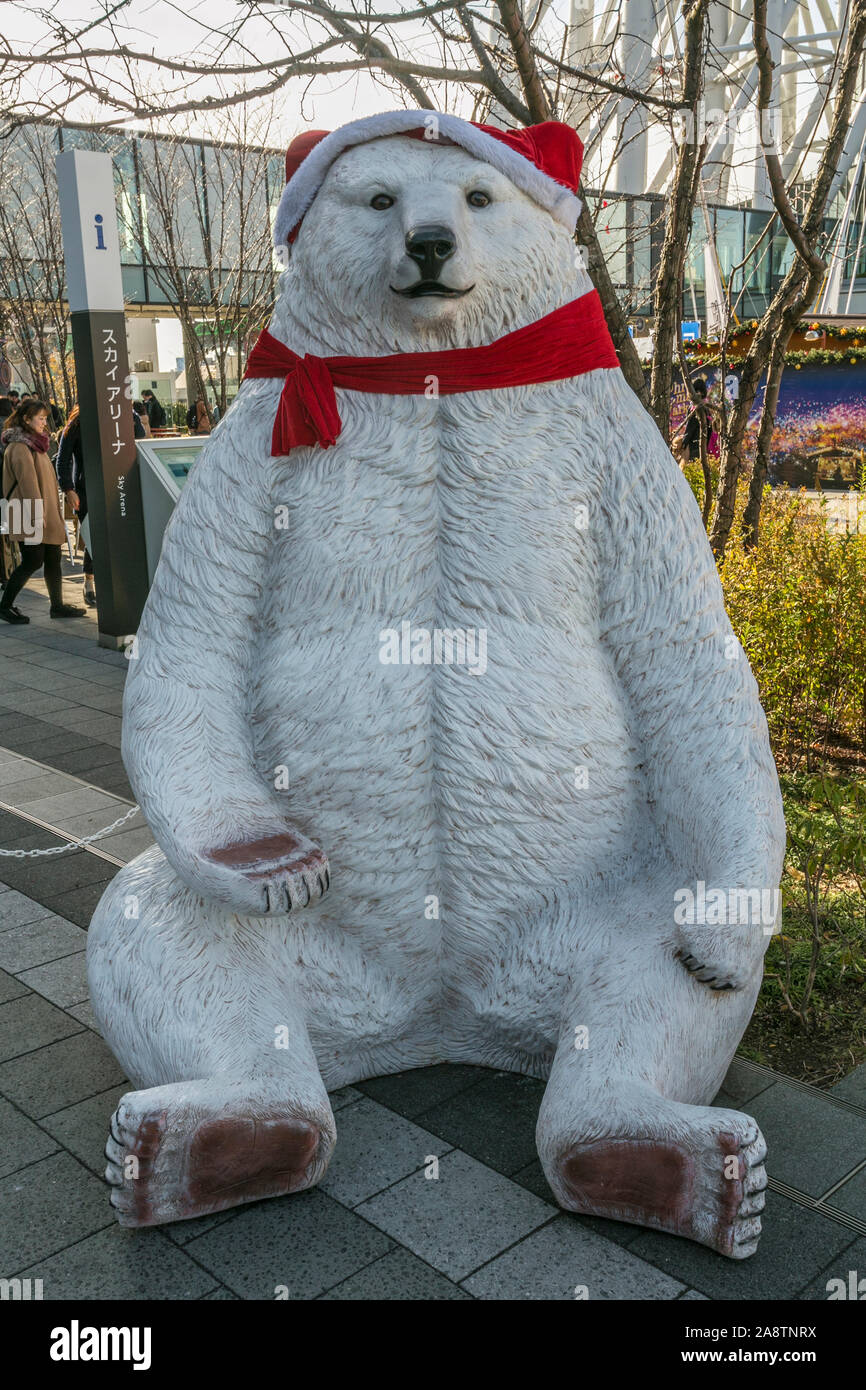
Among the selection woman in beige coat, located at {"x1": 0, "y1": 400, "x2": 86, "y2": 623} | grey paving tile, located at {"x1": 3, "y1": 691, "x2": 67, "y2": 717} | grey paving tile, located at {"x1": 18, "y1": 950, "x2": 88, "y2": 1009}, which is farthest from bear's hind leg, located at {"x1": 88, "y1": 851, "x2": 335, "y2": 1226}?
woman in beige coat, located at {"x1": 0, "y1": 400, "x2": 86, "y2": 623}

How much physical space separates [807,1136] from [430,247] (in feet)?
6.36

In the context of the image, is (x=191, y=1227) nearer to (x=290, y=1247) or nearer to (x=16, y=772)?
(x=290, y=1247)

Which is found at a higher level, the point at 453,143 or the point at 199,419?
the point at 453,143

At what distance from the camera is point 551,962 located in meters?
2.38

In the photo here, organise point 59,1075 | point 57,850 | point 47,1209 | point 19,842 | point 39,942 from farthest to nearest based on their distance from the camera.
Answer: point 19,842 → point 57,850 → point 39,942 → point 59,1075 → point 47,1209

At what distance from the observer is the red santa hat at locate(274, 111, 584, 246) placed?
2254mm

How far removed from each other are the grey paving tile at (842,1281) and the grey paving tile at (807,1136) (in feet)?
0.66

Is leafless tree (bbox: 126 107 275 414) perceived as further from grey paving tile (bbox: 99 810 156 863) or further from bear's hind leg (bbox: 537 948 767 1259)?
bear's hind leg (bbox: 537 948 767 1259)

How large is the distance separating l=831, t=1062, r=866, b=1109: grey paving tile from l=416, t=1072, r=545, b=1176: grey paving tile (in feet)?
2.32

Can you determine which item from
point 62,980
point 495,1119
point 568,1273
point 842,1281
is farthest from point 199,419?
point 842,1281

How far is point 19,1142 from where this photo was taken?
2.47m

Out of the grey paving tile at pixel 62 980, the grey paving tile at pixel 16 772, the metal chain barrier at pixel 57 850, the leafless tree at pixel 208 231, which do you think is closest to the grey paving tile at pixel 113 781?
the grey paving tile at pixel 16 772
